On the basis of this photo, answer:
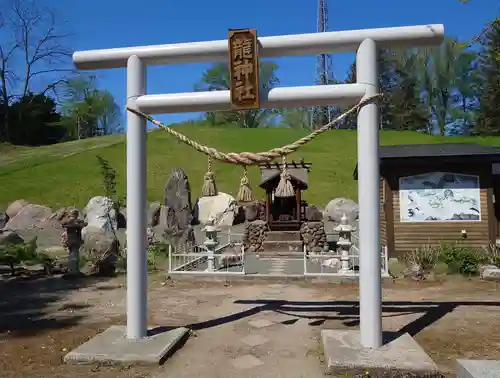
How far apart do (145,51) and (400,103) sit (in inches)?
2301

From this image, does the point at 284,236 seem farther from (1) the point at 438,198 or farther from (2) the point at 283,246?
(1) the point at 438,198

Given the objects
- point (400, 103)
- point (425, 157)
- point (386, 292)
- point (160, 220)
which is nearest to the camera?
point (386, 292)

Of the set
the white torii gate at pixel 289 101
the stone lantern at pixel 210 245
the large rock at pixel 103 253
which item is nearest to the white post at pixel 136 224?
the white torii gate at pixel 289 101

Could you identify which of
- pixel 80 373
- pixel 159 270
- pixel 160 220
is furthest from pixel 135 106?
pixel 160 220

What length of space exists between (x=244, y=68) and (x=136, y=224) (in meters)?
2.37

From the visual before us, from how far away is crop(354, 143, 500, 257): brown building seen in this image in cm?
1262

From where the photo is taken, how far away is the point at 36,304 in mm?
8102

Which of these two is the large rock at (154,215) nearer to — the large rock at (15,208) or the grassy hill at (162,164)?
the grassy hill at (162,164)

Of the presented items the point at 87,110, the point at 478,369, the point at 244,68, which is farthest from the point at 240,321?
the point at 87,110

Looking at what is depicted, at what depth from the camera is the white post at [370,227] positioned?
16.6 ft

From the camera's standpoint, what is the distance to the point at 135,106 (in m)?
5.64

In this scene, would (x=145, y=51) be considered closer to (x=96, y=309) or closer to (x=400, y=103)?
(x=96, y=309)

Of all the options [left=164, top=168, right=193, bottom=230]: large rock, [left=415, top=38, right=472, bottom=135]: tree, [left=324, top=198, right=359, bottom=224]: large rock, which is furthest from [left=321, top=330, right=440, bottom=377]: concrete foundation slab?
[left=415, top=38, right=472, bottom=135]: tree

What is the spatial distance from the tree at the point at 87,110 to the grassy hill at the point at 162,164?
13.0 m
